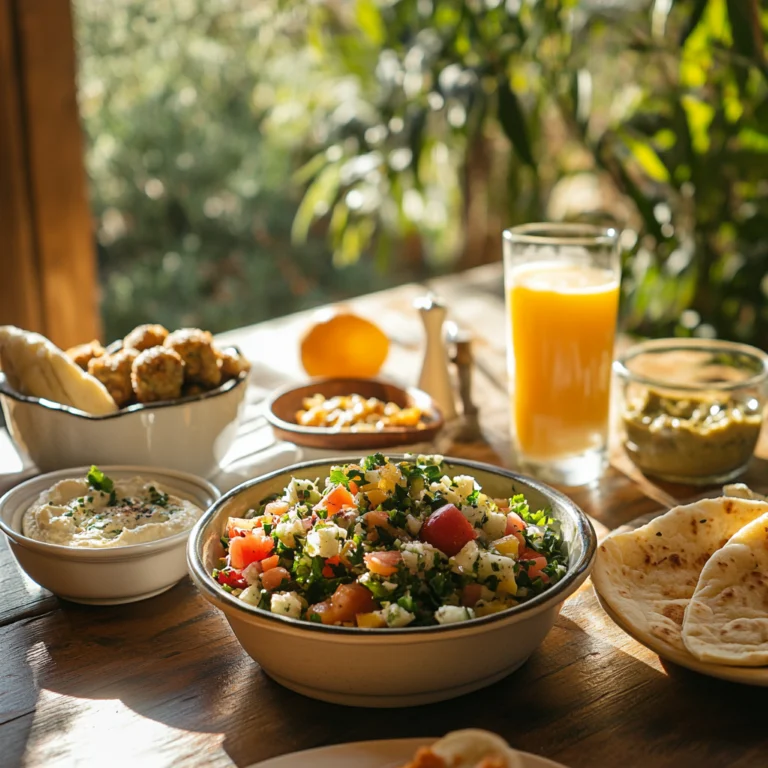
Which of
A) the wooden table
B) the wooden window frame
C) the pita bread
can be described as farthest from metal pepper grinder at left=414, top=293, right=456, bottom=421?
the wooden window frame

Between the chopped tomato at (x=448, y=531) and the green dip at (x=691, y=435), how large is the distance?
728 millimetres

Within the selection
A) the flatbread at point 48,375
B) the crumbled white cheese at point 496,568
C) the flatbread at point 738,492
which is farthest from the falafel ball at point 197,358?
the flatbread at point 738,492

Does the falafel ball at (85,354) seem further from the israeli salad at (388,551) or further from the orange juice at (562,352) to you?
the orange juice at (562,352)

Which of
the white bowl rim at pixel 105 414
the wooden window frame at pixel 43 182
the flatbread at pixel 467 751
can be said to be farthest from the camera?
the wooden window frame at pixel 43 182

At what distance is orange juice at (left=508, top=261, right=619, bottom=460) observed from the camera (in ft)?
5.73

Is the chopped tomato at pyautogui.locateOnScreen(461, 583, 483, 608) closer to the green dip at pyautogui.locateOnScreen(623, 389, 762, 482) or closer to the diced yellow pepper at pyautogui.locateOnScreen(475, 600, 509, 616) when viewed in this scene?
the diced yellow pepper at pyautogui.locateOnScreen(475, 600, 509, 616)

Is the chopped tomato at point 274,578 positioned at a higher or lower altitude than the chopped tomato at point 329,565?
Result: lower

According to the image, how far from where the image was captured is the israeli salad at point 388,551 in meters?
1.09

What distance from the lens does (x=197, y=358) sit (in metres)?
1.68

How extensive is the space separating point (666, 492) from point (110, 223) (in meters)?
4.64

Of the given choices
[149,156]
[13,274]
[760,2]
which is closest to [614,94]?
[760,2]

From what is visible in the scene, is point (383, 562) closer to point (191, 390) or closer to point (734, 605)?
point (734, 605)

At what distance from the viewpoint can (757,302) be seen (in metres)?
3.06

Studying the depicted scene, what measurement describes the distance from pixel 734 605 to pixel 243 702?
61 centimetres
